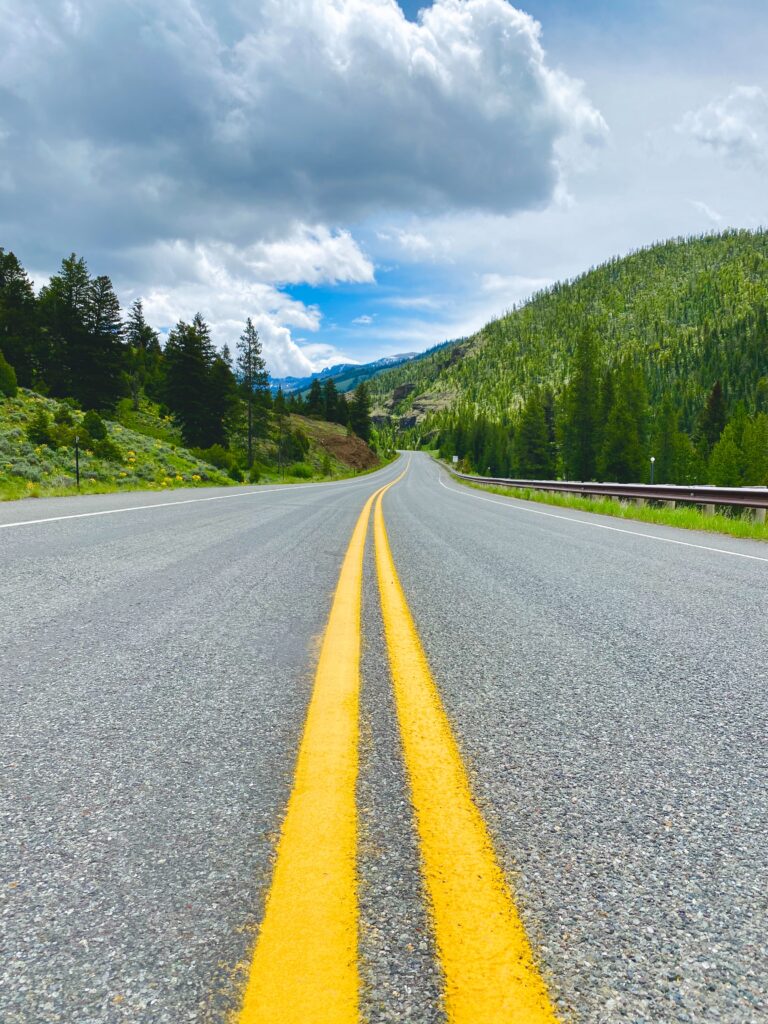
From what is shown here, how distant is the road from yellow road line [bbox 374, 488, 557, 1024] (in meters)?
0.01

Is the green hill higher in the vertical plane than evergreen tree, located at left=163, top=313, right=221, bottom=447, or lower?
lower

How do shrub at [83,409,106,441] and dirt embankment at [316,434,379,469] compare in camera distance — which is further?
dirt embankment at [316,434,379,469]

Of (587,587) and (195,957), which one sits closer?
(195,957)

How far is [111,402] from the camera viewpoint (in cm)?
3988

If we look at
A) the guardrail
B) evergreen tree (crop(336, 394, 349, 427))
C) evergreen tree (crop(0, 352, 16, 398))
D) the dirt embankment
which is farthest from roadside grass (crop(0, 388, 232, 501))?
evergreen tree (crop(336, 394, 349, 427))

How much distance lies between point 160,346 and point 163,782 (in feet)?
285

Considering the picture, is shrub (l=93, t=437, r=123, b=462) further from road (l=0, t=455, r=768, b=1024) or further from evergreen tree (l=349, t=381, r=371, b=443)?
evergreen tree (l=349, t=381, r=371, b=443)

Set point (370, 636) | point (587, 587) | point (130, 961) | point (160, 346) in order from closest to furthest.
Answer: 1. point (130, 961)
2. point (370, 636)
3. point (587, 587)
4. point (160, 346)

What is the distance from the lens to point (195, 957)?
915mm

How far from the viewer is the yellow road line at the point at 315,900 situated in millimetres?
817

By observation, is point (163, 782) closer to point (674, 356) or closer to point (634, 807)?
point (634, 807)

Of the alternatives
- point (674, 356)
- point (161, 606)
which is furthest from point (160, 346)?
point (674, 356)

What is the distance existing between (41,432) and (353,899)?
67.2 feet

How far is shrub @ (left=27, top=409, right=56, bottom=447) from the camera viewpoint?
58.2ft
